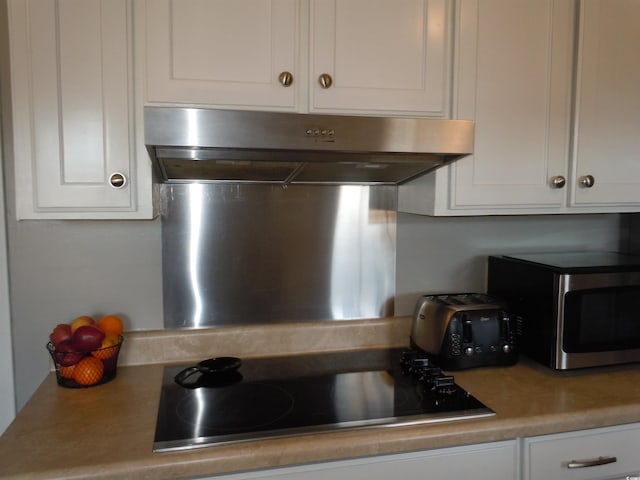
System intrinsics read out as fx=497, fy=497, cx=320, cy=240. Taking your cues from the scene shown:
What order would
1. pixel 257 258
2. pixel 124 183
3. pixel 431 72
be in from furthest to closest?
pixel 257 258
pixel 431 72
pixel 124 183

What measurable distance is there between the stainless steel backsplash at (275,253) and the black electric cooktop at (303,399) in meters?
0.18

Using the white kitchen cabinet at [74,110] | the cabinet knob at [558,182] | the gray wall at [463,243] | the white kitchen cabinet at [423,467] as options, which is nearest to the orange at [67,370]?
the white kitchen cabinet at [74,110]

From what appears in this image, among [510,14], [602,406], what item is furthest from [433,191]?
[602,406]

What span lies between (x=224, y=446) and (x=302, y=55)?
0.97 m

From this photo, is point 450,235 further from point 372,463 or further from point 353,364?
point 372,463

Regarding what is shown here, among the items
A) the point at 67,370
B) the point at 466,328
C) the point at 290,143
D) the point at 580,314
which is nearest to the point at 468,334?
the point at 466,328

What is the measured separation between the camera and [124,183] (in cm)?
127

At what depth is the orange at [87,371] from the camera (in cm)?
135

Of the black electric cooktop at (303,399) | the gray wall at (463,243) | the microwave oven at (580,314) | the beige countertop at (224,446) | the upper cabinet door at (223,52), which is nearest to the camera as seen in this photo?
the beige countertop at (224,446)

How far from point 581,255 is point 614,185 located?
1.04ft

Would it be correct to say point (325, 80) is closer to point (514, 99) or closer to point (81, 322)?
point (514, 99)

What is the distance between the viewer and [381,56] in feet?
4.45

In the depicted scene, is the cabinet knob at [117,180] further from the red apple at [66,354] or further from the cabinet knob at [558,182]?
the cabinet knob at [558,182]

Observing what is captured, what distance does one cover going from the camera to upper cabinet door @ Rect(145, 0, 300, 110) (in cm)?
124
